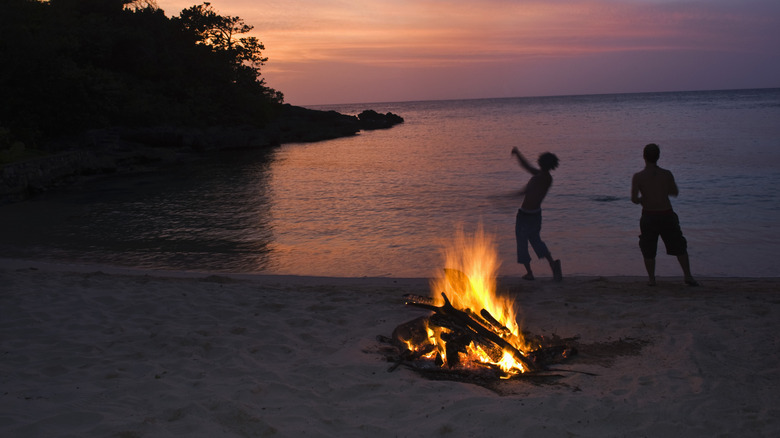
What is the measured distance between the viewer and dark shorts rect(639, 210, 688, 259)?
742 cm

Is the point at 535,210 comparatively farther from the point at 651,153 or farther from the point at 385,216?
the point at 385,216

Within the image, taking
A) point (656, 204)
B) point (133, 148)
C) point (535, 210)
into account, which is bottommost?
point (535, 210)

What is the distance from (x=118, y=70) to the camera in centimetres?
4272

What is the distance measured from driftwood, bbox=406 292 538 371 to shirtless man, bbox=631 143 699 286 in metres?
3.43

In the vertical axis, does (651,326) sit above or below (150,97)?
below

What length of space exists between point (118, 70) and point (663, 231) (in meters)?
44.1

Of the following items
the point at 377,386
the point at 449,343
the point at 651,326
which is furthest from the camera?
the point at 651,326

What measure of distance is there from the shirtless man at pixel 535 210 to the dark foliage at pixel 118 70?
25520 millimetres

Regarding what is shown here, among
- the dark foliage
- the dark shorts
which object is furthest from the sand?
the dark foliage

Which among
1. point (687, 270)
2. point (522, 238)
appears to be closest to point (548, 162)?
point (522, 238)

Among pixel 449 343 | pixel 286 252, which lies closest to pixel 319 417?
pixel 449 343

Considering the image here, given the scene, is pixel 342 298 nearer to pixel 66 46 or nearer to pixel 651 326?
pixel 651 326

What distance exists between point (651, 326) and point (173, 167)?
99.6ft

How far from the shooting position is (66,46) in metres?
28.8
